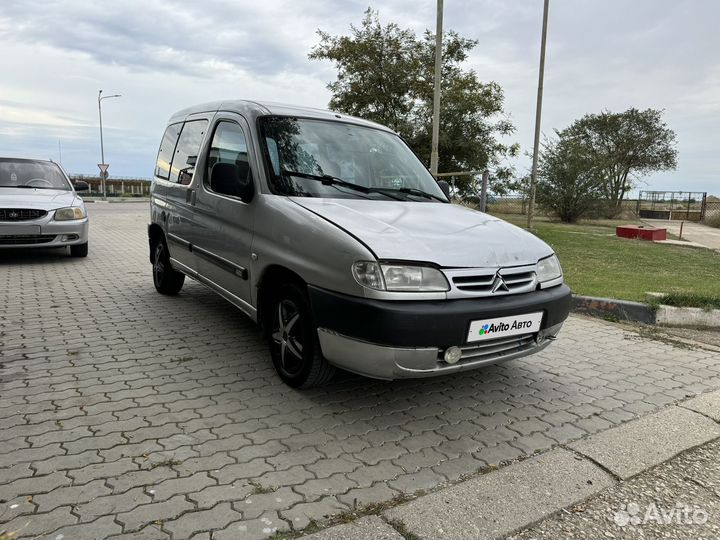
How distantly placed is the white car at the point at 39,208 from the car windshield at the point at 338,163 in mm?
5965

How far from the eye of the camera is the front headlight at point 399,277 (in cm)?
289

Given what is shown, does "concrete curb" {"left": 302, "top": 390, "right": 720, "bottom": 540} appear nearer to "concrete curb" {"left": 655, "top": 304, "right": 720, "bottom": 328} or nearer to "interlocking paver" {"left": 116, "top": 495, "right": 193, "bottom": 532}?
"interlocking paver" {"left": 116, "top": 495, "right": 193, "bottom": 532}

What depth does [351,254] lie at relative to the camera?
294 centimetres

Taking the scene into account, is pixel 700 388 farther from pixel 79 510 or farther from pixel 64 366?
pixel 64 366

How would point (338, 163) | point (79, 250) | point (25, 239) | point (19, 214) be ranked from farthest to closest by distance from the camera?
point (79, 250) → point (25, 239) → point (19, 214) → point (338, 163)

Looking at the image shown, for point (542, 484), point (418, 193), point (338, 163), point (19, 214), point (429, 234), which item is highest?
point (338, 163)

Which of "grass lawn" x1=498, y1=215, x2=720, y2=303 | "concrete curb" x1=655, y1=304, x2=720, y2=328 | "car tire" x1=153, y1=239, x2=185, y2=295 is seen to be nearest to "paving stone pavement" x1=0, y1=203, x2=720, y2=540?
"concrete curb" x1=655, y1=304, x2=720, y2=328

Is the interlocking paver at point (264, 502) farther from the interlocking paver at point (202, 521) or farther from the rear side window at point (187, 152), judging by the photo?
the rear side window at point (187, 152)

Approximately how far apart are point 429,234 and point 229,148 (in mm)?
2102

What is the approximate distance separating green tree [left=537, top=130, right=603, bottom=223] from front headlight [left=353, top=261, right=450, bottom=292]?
23057 millimetres

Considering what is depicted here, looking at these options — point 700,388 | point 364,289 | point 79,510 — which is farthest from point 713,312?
point 79,510

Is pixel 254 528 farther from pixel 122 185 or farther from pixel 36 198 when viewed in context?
pixel 122 185

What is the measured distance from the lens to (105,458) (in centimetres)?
270

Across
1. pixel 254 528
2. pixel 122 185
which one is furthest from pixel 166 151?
pixel 122 185
